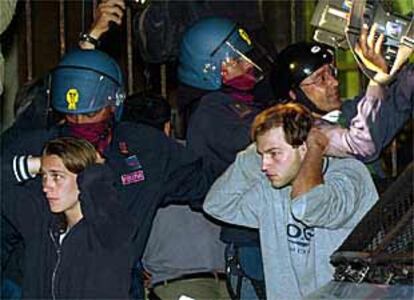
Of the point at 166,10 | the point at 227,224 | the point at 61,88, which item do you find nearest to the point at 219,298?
the point at 227,224

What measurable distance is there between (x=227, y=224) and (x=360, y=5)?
118cm

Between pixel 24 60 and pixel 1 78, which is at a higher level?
pixel 1 78

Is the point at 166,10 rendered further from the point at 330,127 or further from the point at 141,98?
the point at 330,127

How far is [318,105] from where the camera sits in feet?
21.3

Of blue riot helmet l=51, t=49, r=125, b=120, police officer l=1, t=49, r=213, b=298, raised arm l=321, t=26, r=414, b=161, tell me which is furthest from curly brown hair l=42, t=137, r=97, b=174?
raised arm l=321, t=26, r=414, b=161

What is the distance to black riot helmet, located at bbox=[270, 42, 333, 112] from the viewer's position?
21.4 ft

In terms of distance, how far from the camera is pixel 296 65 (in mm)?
6555

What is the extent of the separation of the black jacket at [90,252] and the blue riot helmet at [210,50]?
0.74 meters

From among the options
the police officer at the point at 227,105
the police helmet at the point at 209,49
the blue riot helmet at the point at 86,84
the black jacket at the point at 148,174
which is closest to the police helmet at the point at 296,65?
the police officer at the point at 227,105

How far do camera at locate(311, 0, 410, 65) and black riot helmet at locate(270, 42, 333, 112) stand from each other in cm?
6

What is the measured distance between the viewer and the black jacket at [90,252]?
20.6 feet

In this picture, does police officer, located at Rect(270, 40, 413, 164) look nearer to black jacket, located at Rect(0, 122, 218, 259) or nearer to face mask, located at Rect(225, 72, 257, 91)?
face mask, located at Rect(225, 72, 257, 91)

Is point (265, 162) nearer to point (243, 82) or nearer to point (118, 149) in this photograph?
point (243, 82)

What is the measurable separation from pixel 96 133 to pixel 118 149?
0.12 m
